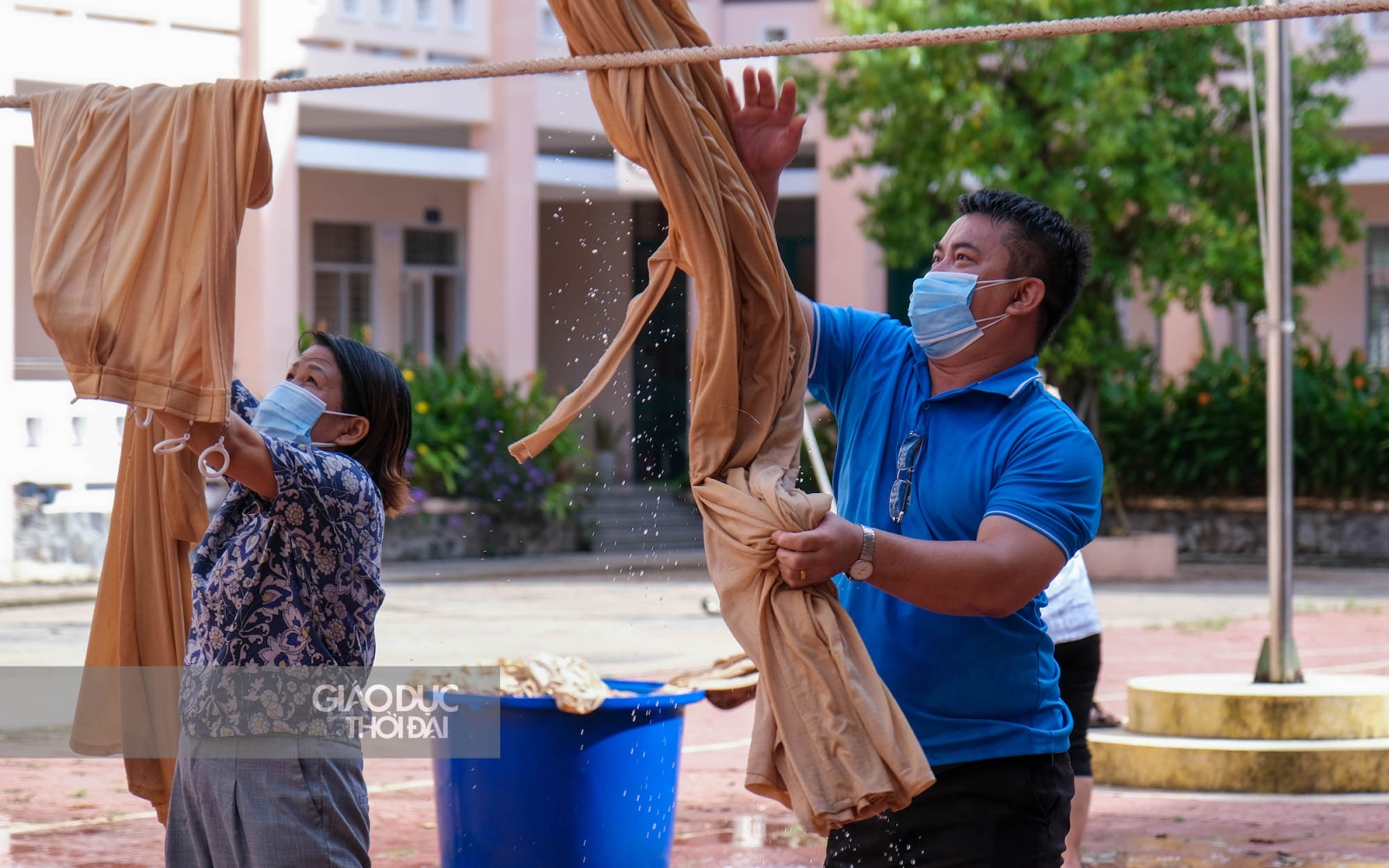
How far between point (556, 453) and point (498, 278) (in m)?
2.15

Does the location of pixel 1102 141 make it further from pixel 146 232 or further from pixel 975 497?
pixel 146 232

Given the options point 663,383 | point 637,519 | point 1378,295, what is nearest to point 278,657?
point 637,519

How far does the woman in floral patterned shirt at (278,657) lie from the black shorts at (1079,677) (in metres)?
2.28

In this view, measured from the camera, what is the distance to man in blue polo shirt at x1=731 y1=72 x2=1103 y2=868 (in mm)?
2746

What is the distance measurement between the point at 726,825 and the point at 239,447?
12.8ft

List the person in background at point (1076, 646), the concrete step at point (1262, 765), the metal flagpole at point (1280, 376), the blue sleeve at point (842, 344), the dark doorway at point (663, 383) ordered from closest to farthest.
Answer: the blue sleeve at point (842, 344), the person in background at point (1076, 646), the concrete step at point (1262, 765), the metal flagpole at point (1280, 376), the dark doorway at point (663, 383)

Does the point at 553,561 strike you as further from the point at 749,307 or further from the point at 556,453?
the point at 749,307

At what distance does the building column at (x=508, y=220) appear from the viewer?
1838cm

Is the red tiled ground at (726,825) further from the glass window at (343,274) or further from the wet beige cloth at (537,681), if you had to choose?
the glass window at (343,274)

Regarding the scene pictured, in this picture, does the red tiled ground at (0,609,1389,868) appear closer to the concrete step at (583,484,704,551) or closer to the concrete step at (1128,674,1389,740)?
the concrete step at (1128,674,1389,740)

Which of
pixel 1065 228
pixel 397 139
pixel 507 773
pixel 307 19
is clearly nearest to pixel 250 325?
pixel 307 19

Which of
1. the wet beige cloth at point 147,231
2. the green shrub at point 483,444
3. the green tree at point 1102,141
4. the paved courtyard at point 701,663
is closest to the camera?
the wet beige cloth at point 147,231

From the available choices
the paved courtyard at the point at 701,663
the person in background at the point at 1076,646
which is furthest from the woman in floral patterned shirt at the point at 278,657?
the paved courtyard at the point at 701,663

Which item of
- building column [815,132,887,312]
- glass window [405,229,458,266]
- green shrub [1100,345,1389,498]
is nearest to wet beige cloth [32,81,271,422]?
green shrub [1100,345,1389,498]
